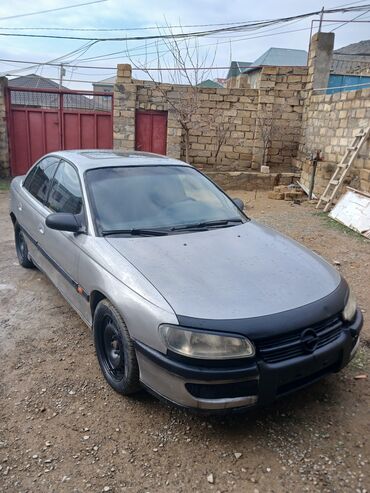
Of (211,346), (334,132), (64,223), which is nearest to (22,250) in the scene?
(64,223)

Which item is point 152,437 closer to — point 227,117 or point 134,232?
point 134,232

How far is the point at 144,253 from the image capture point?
2.63 meters

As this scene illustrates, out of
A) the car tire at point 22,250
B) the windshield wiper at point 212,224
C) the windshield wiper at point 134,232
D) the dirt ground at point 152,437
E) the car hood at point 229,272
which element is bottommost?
the dirt ground at point 152,437

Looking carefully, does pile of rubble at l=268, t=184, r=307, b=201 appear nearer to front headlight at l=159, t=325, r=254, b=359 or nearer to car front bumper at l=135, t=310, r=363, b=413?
car front bumper at l=135, t=310, r=363, b=413

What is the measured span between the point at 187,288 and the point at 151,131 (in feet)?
34.1

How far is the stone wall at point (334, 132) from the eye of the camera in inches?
323

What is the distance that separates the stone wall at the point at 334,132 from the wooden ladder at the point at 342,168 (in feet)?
0.48

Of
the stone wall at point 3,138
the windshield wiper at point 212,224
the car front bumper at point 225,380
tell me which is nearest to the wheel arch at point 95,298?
the car front bumper at point 225,380

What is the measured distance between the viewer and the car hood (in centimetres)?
217

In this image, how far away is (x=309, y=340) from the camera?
2.17 meters

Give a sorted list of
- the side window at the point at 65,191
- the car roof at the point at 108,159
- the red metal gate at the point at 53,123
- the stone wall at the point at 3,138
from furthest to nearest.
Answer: the red metal gate at the point at 53,123
the stone wall at the point at 3,138
the car roof at the point at 108,159
the side window at the point at 65,191

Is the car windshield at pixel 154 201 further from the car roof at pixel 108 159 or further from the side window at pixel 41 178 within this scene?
the side window at pixel 41 178

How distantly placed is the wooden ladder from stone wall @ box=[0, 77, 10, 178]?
9.02 metres

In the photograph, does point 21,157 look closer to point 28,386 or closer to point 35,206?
point 35,206
